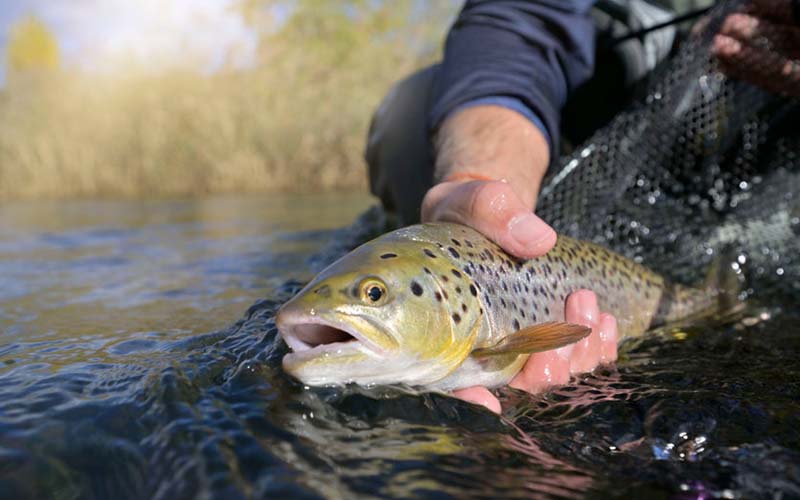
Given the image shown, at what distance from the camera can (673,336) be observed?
2.83m

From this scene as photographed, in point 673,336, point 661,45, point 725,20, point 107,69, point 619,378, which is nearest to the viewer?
point 619,378

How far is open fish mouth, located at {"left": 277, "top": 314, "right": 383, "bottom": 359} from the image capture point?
5.70 feet

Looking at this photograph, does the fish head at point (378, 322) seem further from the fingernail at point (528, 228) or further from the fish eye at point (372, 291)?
the fingernail at point (528, 228)

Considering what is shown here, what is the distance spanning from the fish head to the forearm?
870 mm

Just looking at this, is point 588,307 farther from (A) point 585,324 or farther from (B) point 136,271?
(B) point 136,271

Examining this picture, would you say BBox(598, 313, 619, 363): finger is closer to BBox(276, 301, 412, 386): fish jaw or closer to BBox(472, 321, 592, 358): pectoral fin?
BBox(472, 321, 592, 358): pectoral fin

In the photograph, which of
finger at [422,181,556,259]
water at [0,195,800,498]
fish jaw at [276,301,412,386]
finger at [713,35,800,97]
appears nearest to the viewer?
water at [0,195,800,498]

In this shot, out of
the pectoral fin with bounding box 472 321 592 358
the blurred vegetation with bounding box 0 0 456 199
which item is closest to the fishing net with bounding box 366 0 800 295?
the pectoral fin with bounding box 472 321 592 358

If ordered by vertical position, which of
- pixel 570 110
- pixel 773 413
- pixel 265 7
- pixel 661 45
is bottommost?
pixel 773 413

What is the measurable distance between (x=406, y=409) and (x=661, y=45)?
9.63 ft

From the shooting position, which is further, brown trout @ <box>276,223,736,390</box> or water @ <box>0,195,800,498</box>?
brown trout @ <box>276,223,736,390</box>

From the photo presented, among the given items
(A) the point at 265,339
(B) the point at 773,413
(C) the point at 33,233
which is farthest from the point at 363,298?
(C) the point at 33,233

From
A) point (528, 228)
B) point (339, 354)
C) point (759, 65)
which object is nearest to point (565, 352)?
point (528, 228)

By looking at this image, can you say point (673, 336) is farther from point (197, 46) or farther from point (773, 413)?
point (197, 46)
